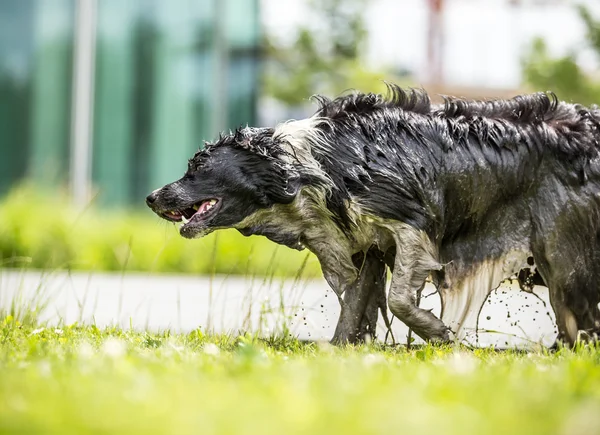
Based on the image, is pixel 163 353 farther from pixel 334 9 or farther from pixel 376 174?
pixel 334 9

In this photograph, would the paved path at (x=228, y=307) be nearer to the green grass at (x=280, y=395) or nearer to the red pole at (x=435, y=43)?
the green grass at (x=280, y=395)

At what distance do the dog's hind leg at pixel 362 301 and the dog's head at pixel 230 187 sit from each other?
72 centimetres

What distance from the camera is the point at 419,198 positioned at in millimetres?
5543

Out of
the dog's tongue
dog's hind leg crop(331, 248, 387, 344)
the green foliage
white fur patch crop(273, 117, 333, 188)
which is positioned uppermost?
white fur patch crop(273, 117, 333, 188)

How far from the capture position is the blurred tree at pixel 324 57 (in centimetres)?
2719

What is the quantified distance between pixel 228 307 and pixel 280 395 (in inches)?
216

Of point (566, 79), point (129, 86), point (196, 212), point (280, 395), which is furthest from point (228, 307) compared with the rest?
point (566, 79)

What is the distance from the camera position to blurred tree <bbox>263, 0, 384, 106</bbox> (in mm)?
27188

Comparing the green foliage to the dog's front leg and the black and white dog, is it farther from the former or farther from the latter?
the dog's front leg

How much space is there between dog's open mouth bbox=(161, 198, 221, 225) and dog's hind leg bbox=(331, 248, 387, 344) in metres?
0.92

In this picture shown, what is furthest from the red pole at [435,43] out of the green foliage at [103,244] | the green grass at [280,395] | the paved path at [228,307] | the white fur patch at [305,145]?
the green grass at [280,395]

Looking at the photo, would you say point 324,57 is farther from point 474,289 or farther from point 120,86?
point 474,289

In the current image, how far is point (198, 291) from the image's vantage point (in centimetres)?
950

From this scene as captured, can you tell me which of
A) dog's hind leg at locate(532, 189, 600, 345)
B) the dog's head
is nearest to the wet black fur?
dog's hind leg at locate(532, 189, 600, 345)
